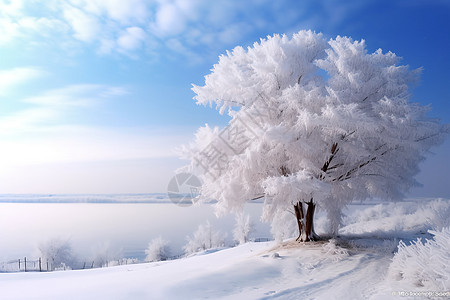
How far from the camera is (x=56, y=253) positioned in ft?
153

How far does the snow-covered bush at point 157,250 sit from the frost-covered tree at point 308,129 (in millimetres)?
42472

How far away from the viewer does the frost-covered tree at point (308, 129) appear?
11.5 metres

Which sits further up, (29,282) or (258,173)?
(258,173)

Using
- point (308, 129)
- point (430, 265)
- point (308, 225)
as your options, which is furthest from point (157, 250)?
point (430, 265)

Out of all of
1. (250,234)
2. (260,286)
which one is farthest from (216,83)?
(250,234)

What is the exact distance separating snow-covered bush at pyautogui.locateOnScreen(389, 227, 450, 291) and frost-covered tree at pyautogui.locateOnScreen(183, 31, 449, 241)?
3.98m

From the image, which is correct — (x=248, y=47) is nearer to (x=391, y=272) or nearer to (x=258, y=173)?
(x=258, y=173)

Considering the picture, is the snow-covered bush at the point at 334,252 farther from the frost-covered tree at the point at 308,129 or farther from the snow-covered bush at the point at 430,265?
the snow-covered bush at the point at 430,265

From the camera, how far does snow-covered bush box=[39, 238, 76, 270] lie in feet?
152

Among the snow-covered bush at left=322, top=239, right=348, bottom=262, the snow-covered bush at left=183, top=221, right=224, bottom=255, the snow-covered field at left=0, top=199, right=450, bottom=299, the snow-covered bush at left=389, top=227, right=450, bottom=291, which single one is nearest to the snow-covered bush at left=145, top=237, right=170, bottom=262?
the snow-covered bush at left=183, top=221, right=224, bottom=255

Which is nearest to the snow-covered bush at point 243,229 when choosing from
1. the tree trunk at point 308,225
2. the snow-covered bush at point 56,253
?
the snow-covered bush at point 56,253

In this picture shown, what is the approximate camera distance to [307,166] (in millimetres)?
11836

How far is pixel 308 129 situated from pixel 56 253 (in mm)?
45960

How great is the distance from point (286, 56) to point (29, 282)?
1172 centimetres
